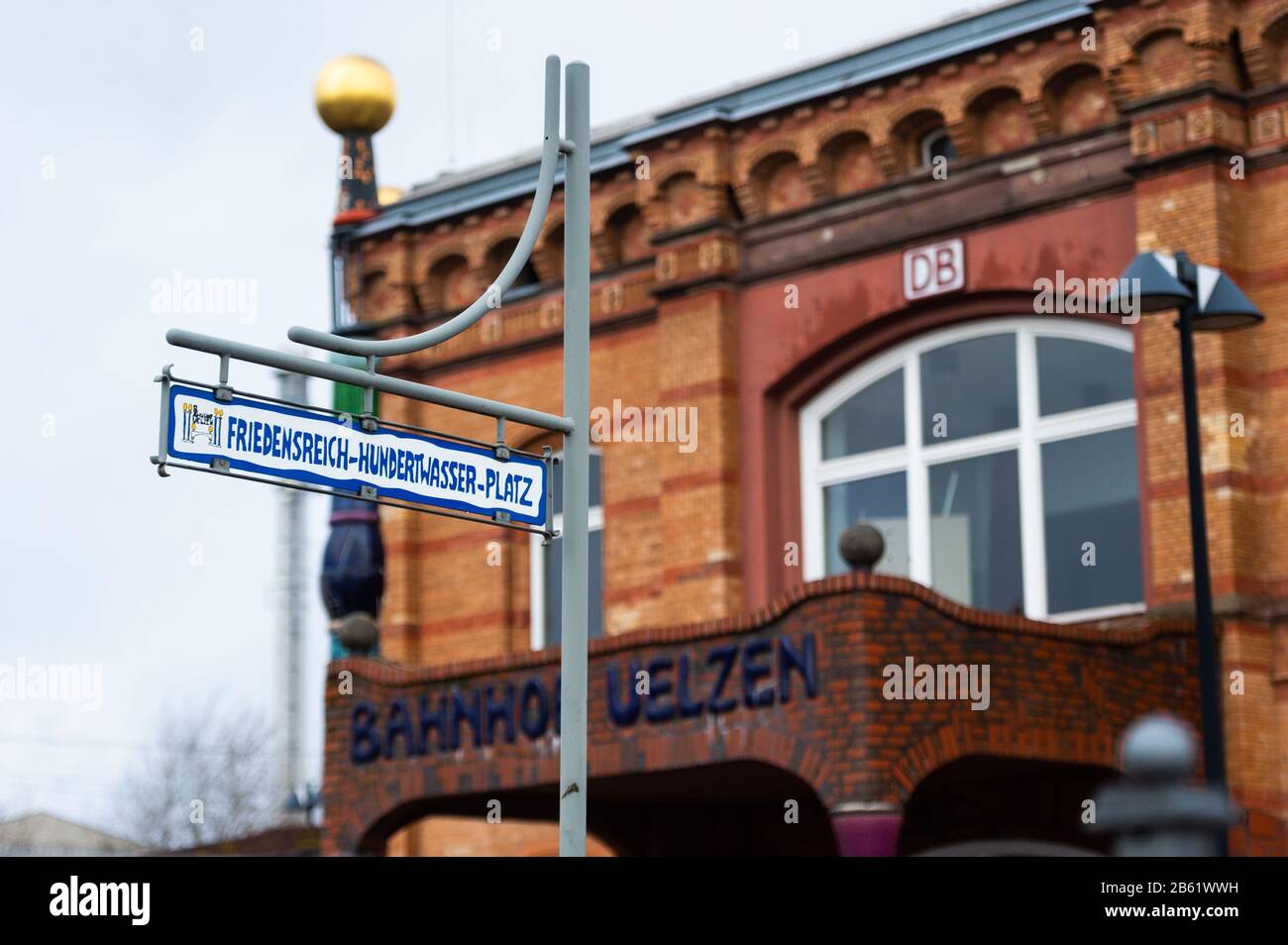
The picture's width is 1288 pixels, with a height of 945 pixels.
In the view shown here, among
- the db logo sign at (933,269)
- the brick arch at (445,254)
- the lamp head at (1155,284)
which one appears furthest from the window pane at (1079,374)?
the brick arch at (445,254)

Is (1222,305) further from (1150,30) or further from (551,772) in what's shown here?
(551,772)

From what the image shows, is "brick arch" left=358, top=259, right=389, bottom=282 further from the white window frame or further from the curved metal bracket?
the curved metal bracket

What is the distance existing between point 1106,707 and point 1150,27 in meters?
6.44

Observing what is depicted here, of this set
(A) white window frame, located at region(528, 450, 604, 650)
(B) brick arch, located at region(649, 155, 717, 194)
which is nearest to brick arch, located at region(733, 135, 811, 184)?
(B) brick arch, located at region(649, 155, 717, 194)

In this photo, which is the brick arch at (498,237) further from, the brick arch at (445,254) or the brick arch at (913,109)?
the brick arch at (913,109)

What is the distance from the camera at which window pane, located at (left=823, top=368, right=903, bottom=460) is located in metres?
21.2

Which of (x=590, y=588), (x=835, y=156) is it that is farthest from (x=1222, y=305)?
(x=590, y=588)

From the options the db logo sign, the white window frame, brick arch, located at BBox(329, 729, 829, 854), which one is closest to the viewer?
brick arch, located at BBox(329, 729, 829, 854)

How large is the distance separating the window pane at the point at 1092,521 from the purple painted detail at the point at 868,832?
170 inches

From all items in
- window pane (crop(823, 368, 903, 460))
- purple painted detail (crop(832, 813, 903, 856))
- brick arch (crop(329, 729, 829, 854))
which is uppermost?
window pane (crop(823, 368, 903, 460))

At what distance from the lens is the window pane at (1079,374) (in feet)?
64.1

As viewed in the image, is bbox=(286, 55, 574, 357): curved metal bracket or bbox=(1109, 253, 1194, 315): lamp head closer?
bbox=(286, 55, 574, 357): curved metal bracket

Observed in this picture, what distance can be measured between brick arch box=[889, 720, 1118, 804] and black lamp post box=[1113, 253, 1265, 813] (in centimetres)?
205
